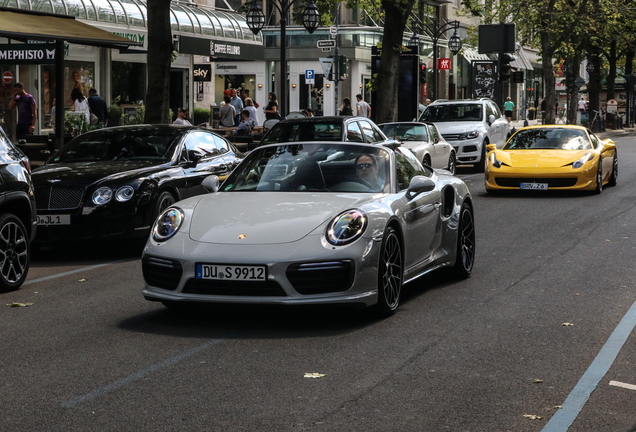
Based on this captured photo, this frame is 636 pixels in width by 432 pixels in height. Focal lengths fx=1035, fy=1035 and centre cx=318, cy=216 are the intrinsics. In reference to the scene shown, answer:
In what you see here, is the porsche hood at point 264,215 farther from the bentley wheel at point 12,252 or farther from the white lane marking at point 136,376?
the bentley wheel at point 12,252

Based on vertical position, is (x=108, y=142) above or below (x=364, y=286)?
above

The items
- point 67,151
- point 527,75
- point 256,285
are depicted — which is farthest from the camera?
point 527,75

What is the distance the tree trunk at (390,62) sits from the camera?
27984 mm

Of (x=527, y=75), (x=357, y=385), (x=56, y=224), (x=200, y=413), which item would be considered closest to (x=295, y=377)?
(x=357, y=385)

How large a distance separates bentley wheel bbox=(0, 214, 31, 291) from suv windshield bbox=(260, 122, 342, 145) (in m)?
6.91

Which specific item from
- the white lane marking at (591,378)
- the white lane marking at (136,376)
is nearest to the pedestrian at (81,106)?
the white lane marking at (136,376)

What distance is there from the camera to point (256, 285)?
6852 mm

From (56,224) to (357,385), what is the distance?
6.10 m

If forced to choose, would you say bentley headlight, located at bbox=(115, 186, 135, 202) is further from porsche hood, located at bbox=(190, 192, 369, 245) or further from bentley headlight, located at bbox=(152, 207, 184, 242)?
bentley headlight, located at bbox=(152, 207, 184, 242)

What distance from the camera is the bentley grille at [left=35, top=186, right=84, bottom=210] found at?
10.9m

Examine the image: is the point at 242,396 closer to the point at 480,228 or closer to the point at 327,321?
the point at 327,321

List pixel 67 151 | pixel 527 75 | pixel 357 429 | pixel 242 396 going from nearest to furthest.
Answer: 1. pixel 357 429
2. pixel 242 396
3. pixel 67 151
4. pixel 527 75

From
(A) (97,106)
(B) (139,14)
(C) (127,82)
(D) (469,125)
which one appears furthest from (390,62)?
(C) (127,82)

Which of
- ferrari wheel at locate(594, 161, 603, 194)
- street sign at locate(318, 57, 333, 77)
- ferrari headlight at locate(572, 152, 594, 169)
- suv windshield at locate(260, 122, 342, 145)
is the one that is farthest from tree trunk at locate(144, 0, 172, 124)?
street sign at locate(318, 57, 333, 77)
